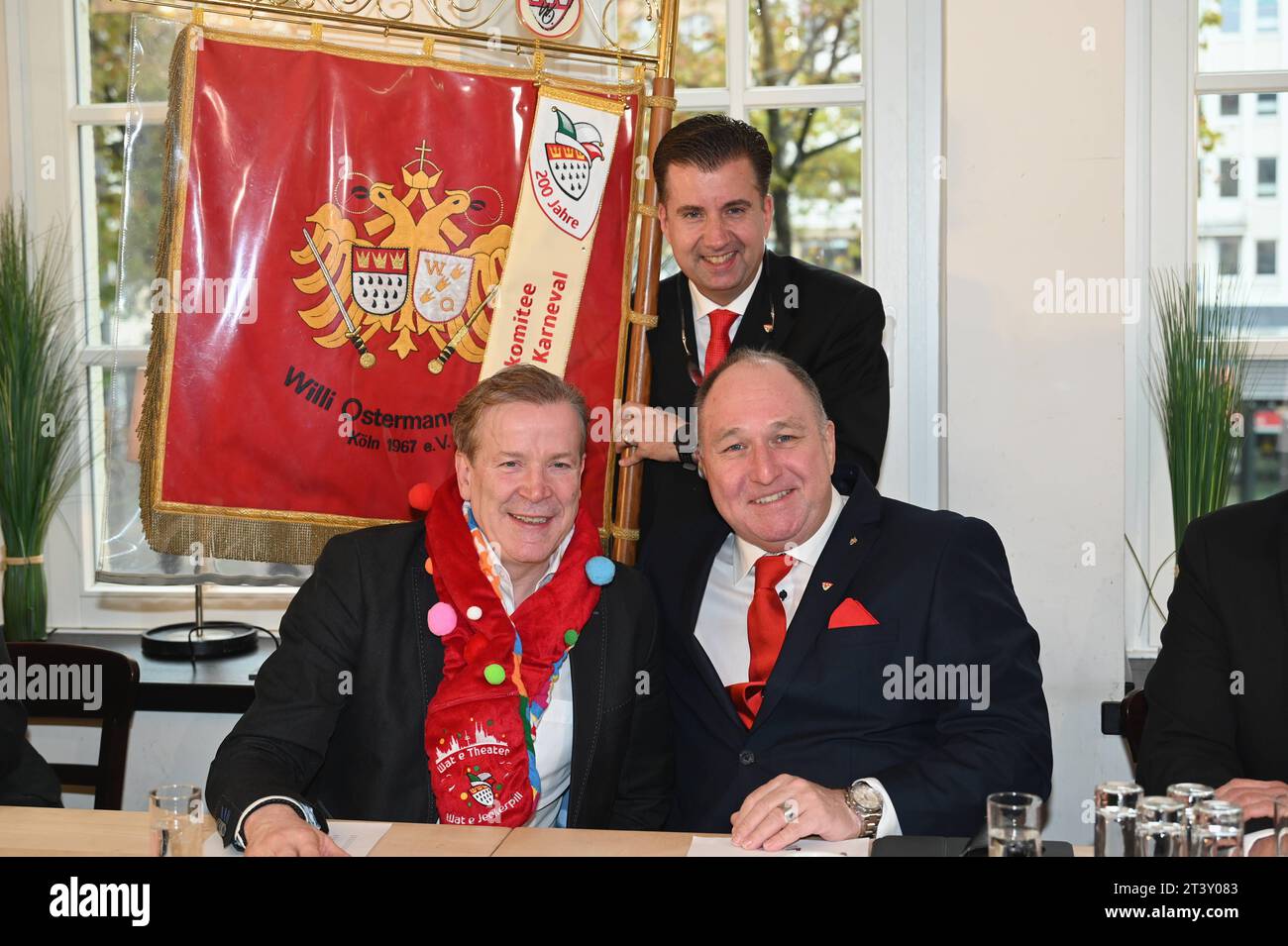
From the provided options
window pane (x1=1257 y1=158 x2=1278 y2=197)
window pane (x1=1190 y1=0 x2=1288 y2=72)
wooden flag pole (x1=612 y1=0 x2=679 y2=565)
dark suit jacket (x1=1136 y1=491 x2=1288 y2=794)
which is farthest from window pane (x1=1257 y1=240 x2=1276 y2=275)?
wooden flag pole (x1=612 y1=0 x2=679 y2=565)

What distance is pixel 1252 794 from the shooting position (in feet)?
6.41

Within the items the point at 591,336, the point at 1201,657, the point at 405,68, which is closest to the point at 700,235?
the point at 591,336

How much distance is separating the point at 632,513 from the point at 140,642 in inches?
64.8

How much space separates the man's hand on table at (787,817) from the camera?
184 cm

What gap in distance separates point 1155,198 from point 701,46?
4.25ft

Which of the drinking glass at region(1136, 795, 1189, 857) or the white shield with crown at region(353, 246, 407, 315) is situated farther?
the white shield with crown at region(353, 246, 407, 315)

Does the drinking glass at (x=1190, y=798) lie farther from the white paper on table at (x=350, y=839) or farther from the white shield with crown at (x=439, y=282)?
the white shield with crown at (x=439, y=282)

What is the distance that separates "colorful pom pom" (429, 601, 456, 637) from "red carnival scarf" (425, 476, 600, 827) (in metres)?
0.02

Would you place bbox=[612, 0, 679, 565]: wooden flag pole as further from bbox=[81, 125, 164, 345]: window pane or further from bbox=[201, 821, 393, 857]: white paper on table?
bbox=[81, 125, 164, 345]: window pane

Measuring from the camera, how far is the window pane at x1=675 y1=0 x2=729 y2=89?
369 centimetres

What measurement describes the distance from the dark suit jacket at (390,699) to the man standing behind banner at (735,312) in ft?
2.25

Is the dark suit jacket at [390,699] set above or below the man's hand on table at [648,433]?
below

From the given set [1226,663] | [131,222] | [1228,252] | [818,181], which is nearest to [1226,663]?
[1226,663]

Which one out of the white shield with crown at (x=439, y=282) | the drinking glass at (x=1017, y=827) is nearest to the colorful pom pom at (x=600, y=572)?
the drinking glass at (x=1017, y=827)
